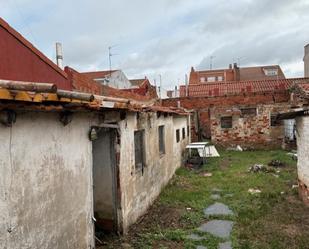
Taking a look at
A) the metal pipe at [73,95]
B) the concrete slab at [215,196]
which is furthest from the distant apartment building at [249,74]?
the metal pipe at [73,95]

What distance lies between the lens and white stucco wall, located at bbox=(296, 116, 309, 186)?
27.9ft

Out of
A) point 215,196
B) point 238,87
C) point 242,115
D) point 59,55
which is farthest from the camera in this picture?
point 238,87

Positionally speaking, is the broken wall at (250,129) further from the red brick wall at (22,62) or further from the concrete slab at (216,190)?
the red brick wall at (22,62)

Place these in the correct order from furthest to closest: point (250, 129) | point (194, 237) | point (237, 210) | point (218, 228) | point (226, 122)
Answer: point (226, 122) < point (250, 129) < point (237, 210) < point (218, 228) < point (194, 237)

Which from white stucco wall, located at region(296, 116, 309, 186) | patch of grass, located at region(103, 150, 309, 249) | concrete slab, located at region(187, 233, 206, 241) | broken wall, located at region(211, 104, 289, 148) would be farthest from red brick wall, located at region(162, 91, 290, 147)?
concrete slab, located at region(187, 233, 206, 241)

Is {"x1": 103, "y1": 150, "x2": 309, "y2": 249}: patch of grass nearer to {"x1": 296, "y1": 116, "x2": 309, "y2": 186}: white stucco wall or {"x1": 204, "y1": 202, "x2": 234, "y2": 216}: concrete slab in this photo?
{"x1": 204, "y1": 202, "x2": 234, "y2": 216}: concrete slab

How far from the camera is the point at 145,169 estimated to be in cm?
879

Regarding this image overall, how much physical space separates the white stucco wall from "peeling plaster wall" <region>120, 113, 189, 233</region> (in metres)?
4.08

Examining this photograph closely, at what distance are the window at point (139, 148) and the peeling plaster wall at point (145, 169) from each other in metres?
0.17

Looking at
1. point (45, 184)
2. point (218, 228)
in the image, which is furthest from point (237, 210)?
point (45, 184)

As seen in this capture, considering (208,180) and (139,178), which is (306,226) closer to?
(139,178)

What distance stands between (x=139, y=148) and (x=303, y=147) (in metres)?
4.39

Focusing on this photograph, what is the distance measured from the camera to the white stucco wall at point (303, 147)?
335 inches

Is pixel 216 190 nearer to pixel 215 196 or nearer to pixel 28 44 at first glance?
pixel 215 196
